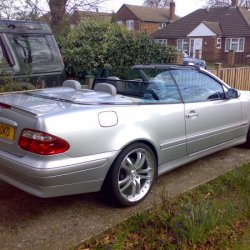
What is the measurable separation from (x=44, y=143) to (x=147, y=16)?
167 feet

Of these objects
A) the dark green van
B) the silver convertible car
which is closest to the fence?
the dark green van

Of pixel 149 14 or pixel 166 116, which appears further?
pixel 149 14

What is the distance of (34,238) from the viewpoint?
3047mm

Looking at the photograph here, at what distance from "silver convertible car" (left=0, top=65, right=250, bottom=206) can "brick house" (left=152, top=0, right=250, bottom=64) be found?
30520 mm

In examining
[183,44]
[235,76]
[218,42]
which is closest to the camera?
[235,76]

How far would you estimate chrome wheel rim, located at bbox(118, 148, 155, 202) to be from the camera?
3533 millimetres

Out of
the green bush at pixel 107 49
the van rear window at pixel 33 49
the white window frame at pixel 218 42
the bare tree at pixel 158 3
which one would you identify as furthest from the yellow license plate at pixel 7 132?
the bare tree at pixel 158 3

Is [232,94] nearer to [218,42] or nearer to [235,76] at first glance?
[235,76]

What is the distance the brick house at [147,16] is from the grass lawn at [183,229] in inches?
1904

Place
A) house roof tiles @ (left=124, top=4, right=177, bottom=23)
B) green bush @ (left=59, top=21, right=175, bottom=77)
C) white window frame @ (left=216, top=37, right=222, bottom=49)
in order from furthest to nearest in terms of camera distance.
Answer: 1. house roof tiles @ (left=124, top=4, right=177, bottom=23)
2. white window frame @ (left=216, top=37, right=222, bottom=49)
3. green bush @ (left=59, top=21, right=175, bottom=77)

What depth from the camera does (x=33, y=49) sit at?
674cm

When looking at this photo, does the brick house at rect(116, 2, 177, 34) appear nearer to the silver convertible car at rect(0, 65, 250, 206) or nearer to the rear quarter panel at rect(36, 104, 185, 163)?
the silver convertible car at rect(0, 65, 250, 206)

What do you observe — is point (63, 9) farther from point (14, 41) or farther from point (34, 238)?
point (34, 238)

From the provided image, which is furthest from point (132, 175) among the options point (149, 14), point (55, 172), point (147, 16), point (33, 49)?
point (149, 14)
